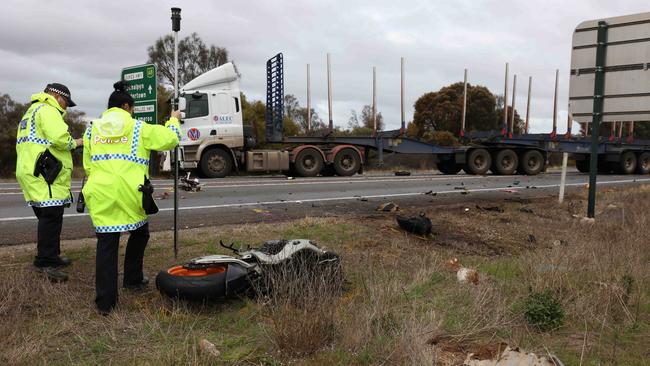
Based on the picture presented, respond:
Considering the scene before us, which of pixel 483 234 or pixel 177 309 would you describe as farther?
pixel 483 234

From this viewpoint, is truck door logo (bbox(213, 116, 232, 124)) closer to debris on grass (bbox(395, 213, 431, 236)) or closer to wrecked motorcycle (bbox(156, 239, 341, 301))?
debris on grass (bbox(395, 213, 431, 236))

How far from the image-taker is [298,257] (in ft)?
13.8

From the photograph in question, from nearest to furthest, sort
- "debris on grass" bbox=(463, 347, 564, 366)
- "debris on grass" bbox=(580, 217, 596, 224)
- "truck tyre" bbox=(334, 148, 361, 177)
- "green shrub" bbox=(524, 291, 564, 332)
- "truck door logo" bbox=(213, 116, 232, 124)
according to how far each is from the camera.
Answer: "debris on grass" bbox=(463, 347, 564, 366) → "green shrub" bbox=(524, 291, 564, 332) → "debris on grass" bbox=(580, 217, 596, 224) → "truck door logo" bbox=(213, 116, 232, 124) → "truck tyre" bbox=(334, 148, 361, 177)

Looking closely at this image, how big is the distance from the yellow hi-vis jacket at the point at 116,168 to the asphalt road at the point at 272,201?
10.1 feet

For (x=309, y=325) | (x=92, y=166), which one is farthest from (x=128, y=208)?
(x=309, y=325)

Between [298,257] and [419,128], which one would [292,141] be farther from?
[419,128]

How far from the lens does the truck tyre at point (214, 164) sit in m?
16.9

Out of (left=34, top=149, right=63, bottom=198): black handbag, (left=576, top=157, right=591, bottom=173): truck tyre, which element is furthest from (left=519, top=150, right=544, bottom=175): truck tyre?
(left=34, top=149, right=63, bottom=198): black handbag

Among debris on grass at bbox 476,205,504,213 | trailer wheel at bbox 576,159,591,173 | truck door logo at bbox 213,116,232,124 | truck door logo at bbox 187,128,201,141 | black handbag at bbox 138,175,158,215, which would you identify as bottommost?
debris on grass at bbox 476,205,504,213

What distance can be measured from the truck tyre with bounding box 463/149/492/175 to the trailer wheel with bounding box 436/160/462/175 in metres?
0.60

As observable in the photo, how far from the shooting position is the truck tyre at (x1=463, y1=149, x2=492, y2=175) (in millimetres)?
21670

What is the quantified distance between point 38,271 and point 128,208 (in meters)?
1.37

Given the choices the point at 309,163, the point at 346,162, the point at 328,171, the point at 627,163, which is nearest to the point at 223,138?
the point at 309,163

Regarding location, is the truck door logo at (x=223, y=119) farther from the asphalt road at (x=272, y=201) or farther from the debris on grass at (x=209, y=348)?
the debris on grass at (x=209, y=348)
